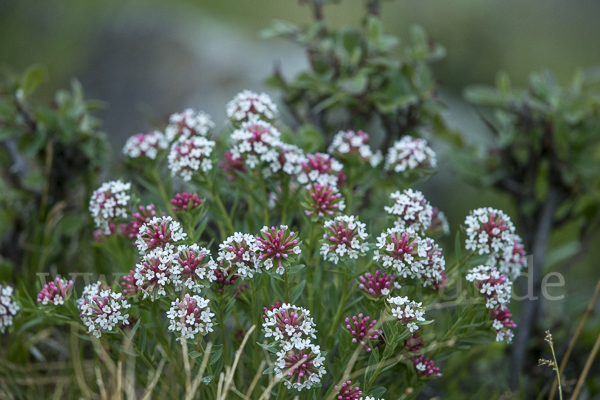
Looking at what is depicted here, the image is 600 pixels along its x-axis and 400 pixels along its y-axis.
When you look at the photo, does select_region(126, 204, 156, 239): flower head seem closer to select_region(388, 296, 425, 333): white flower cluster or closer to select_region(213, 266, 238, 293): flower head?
select_region(213, 266, 238, 293): flower head

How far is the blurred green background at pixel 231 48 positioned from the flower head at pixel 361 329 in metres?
2.22

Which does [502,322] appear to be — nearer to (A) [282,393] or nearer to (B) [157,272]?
(A) [282,393]

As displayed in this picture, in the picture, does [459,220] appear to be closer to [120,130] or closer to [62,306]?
[120,130]

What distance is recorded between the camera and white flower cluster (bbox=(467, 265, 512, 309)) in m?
1.86

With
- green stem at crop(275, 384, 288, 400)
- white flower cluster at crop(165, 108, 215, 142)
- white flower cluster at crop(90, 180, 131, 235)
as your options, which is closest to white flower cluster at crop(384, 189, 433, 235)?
green stem at crop(275, 384, 288, 400)

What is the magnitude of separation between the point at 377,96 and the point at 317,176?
0.93m

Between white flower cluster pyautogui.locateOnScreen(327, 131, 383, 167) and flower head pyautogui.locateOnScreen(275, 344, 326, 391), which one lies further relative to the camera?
white flower cluster pyautogui.locateOnScreen(327, 131, 383, 167)

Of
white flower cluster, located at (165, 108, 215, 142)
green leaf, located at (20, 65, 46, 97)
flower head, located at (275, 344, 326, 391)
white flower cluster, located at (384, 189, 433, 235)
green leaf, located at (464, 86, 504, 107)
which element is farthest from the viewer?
green leaf, located at (464, 86, 504, 107)

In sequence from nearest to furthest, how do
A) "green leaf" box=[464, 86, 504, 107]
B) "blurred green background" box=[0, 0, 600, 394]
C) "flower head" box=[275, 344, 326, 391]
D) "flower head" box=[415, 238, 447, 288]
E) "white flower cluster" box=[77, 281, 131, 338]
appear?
"flower head" box=[275, 344, 326, 391]
"white flower cluster" box=[77, 281, 131, 338]
"flower head" box=[415, 238, 447, 288]
"green leaf" box=[464, 86, 504, 107]
"blurred green background" box=[0, 0, 600, 394]

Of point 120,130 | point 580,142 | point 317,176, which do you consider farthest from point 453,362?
point 120,130

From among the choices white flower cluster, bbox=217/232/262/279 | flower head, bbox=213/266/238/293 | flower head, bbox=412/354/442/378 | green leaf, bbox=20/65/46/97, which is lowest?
flower head, bbox=412/354/442/378

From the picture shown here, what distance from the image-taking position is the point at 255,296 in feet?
6.23

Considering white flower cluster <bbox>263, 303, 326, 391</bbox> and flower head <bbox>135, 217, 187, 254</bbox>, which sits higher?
flower head <bbox>135, 217, 187, 254</bbox>

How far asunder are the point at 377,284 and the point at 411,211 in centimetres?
29
